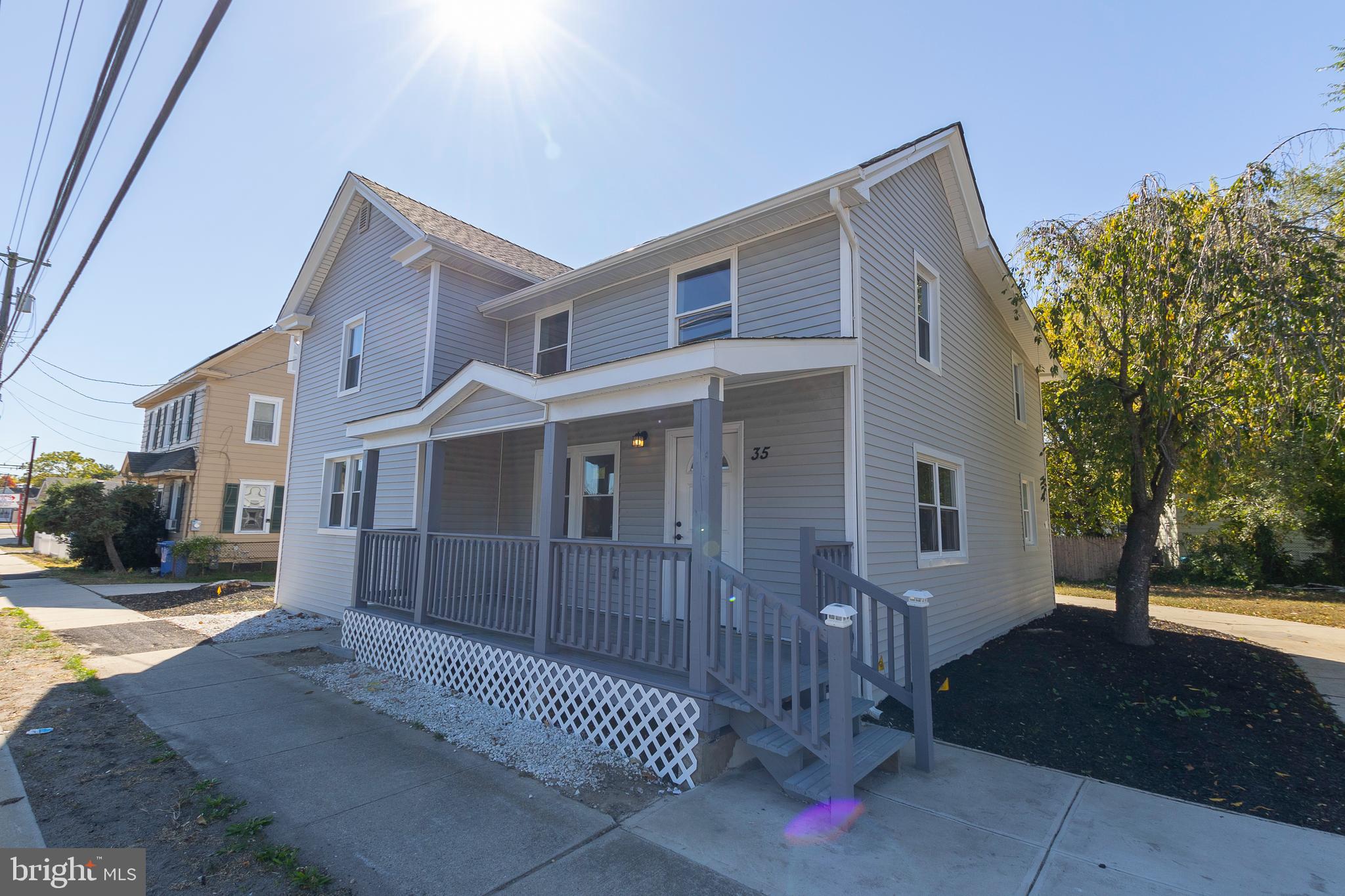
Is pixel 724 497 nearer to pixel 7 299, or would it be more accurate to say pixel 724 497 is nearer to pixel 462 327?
pixel 462 327

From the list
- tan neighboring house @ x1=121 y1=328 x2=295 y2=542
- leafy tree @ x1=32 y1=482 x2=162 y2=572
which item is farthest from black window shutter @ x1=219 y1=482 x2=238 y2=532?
leafy tree @ x1=32 y1=482 x2=162 y2=572

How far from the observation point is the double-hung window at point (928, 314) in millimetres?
8250

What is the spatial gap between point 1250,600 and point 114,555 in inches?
1167

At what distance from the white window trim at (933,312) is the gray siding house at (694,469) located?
0.06 meters

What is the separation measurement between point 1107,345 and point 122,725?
12471 millimetres

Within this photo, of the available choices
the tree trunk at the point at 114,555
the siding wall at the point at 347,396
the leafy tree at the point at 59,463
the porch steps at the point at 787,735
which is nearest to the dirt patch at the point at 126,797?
the porch steps at the point at 787,735

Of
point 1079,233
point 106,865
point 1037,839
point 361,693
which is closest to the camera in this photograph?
point 106,865

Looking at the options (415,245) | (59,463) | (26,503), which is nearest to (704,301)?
(415,245)

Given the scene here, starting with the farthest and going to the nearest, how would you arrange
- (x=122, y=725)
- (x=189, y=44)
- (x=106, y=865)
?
1. (x=122, y=725)
2. (x=189, y=44)
3. (x=106, y=865)

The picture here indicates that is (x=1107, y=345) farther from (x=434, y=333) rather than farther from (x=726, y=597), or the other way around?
(x=434, y=333)

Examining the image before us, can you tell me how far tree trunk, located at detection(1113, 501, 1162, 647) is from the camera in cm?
891

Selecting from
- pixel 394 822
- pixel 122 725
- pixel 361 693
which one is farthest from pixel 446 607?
pixel 394 822

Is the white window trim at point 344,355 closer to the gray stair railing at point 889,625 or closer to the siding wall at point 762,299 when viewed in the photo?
the siding wall at point 762,299

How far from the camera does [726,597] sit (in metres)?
4.60
